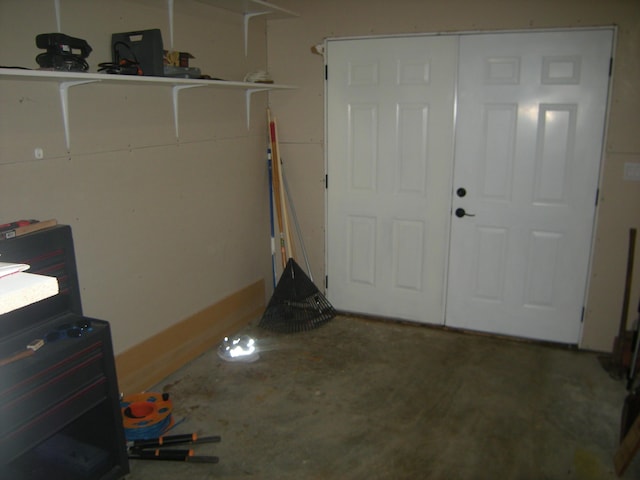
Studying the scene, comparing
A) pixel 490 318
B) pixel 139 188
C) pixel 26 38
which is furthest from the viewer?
pixel 490 318

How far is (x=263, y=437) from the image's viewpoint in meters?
2.71

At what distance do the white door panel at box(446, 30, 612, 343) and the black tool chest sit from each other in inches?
104

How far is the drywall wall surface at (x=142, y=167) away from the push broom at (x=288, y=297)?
15 centimetres

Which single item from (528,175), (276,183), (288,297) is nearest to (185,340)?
(288,297)

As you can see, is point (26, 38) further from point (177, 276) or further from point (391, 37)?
point (391, 37)

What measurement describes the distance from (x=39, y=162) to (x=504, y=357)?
306 cm

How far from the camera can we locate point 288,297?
13.3 ft

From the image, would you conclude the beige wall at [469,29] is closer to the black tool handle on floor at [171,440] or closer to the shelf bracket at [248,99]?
the shelf bracket at [248,99]

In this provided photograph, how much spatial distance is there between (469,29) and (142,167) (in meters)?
2.35

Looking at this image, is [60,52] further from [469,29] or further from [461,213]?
[461,213]

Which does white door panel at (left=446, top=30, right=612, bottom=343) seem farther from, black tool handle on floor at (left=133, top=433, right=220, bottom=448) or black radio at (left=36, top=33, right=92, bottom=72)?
black radio at (left=36, top=33, right=92, bottom=72)

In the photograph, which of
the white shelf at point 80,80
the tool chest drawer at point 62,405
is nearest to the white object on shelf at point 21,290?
the tool chest drawer at point 62,405

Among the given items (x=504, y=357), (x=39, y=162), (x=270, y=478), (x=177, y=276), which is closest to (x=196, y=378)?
(x=177, y=276)

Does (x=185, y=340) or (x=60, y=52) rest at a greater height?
(x=60, y=52)
